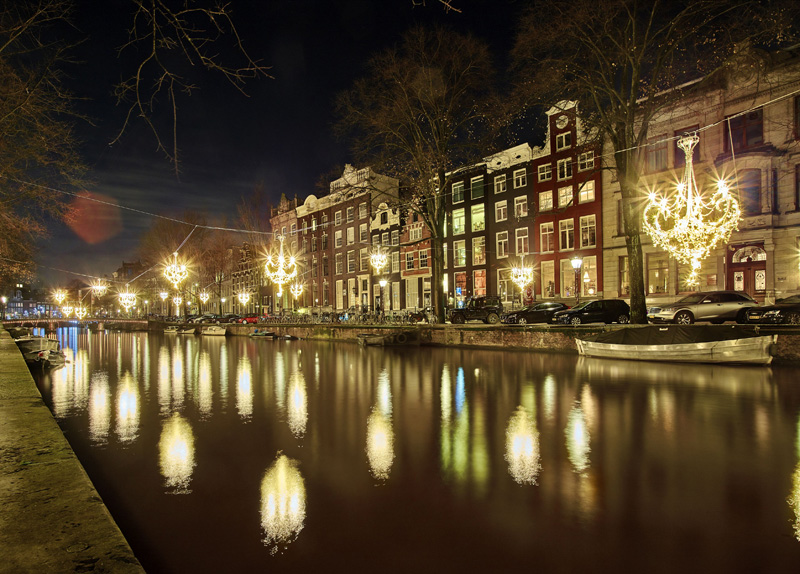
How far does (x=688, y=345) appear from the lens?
16.1 meters

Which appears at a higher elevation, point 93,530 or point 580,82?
point 580,82

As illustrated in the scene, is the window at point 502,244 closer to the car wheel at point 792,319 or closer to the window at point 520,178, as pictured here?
the window at point 520,178

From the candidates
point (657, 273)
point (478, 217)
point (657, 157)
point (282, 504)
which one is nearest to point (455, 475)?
point (282, 504)

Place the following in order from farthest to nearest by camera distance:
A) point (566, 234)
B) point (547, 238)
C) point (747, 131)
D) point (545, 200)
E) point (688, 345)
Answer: point (545, 200) < point (547, 238) < point (566, 234) < point (747, 131) < point (688, 345)

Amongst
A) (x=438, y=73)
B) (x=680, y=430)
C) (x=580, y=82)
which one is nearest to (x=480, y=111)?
(x=438, y=73)

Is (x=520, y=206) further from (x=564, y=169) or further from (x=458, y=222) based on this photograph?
(x=458, y=222)

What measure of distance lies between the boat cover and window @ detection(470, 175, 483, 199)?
2518 centimetres

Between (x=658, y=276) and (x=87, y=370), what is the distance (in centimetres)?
3185

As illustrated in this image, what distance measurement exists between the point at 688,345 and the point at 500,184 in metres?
26.5

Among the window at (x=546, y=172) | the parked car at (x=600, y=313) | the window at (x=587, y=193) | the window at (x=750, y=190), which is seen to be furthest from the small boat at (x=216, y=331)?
the window at (x=750, y=190)

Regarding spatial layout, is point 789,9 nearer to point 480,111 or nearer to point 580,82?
point 580,82

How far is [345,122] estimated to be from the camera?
26.1m

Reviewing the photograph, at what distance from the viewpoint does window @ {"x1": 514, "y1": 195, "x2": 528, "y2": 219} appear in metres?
38.2

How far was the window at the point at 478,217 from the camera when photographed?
4142 centimetres
